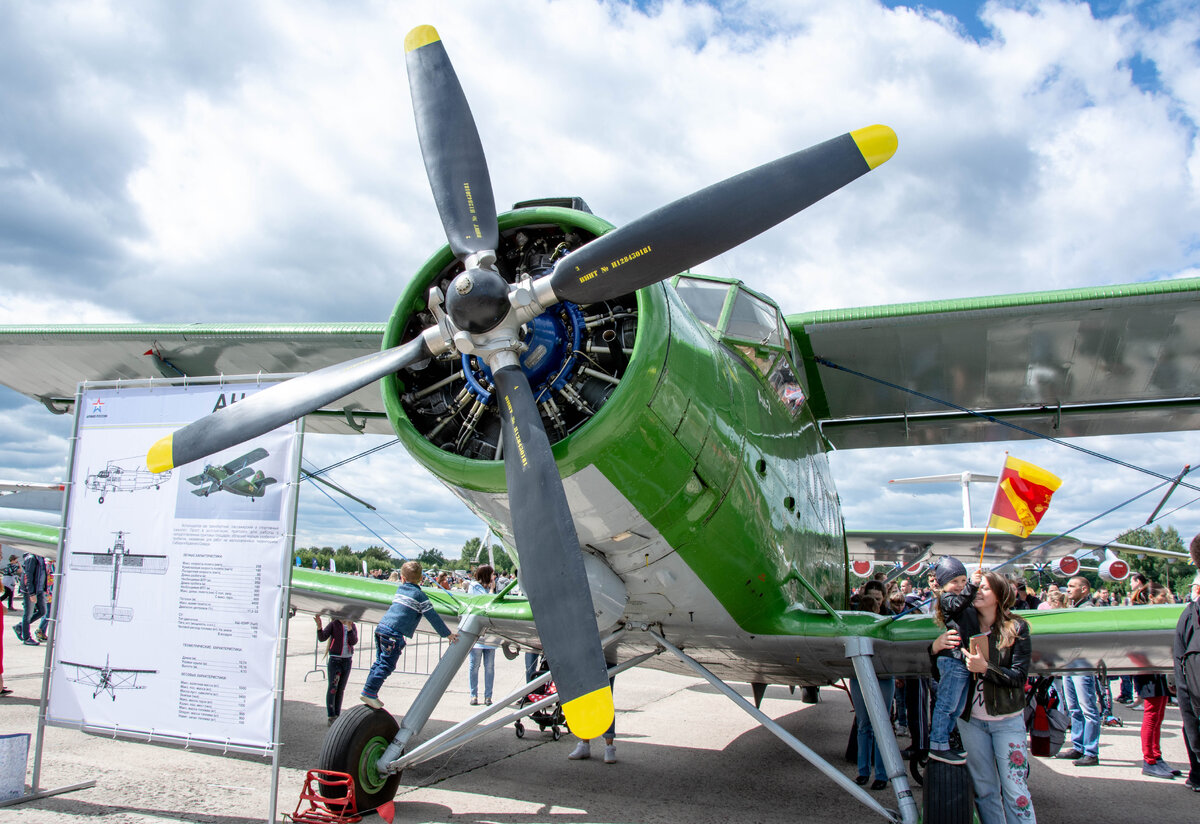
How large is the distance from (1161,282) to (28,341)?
11.2 metres

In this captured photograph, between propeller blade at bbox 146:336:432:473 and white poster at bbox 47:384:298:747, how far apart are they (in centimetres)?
71

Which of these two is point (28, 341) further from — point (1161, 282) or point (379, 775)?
point (1161, 282)

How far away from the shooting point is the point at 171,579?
182 inches

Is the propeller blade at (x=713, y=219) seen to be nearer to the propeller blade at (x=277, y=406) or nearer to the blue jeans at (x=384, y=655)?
the propeller blade at (x=277, y=406)

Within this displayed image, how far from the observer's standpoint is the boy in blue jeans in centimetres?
513

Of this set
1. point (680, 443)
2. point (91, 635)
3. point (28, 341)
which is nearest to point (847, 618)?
point (680, 443)

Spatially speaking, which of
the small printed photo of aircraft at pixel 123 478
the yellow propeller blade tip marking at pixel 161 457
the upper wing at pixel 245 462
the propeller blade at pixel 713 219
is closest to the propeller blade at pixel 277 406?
the yellow propeller blade tip marking at pixel 161 457

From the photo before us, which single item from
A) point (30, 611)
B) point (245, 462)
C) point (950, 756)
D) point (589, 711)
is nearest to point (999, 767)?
point (950, 756)

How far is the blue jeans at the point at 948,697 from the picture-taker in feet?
12.8

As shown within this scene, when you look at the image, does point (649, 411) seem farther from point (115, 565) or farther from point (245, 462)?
point (115, 565)

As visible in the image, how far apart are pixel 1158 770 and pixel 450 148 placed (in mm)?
8067

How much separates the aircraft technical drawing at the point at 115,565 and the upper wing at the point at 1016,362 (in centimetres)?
547

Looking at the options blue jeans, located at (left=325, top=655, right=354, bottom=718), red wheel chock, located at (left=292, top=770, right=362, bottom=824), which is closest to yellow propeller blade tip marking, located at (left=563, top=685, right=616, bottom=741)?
red wheel chock, located at (left=292, top=770, right=362, bottom=824)

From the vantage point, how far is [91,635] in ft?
15.7
